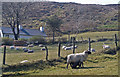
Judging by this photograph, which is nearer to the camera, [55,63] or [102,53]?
[55,63]

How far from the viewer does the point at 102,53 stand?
2231 centimetres

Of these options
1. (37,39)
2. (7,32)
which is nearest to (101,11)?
(7,32)

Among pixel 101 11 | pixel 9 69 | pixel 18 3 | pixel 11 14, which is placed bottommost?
pixel 9 69

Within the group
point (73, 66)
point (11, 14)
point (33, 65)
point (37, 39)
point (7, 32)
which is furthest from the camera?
point (7, 32)

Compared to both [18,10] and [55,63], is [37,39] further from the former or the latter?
[55,63]

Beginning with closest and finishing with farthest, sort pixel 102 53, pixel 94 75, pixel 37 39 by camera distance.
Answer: pixel 94 75 < pixel 102 53 < pixel 37 39

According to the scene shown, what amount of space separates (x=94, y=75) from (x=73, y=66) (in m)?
4.12

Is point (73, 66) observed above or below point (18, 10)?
below

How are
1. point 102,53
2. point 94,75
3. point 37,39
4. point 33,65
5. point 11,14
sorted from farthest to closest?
Result: 1. point 11,14
2. point 37,39
3. point 102,53
4. point 33,65
5. point 94,75

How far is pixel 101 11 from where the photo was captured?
164250 mm

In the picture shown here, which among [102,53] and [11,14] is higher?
[11,14]

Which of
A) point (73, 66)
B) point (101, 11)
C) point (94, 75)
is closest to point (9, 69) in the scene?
point (73, 66)

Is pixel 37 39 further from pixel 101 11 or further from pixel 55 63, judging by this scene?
pixel 101 11

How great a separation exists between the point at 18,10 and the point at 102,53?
3261 centimetres
